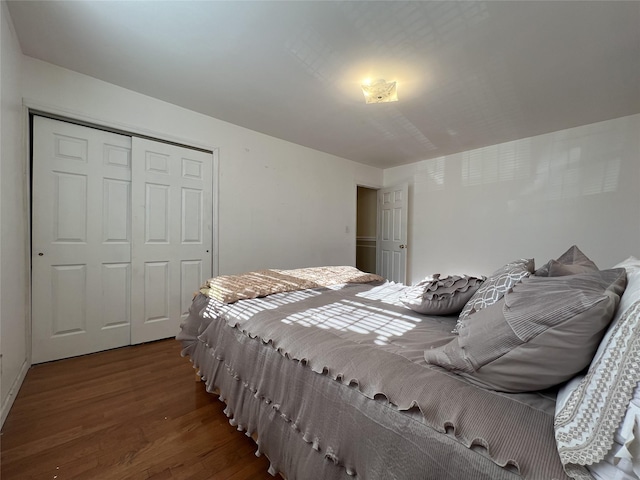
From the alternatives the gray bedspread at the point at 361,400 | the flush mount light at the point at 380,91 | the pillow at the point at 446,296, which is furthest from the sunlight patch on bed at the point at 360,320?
the flush mount light at the point at 380,91

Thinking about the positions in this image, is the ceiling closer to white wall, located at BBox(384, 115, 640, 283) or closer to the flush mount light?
the flush mount light

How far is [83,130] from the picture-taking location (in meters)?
2.45

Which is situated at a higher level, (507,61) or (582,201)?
(507,61)

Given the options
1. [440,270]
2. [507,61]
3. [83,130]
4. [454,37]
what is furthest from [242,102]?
[440,270]

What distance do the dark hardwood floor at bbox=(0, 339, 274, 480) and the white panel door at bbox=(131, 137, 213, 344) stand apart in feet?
2.44

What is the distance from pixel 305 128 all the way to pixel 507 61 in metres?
2.11

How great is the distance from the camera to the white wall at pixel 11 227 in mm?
1586

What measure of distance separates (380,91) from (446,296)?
1898mm

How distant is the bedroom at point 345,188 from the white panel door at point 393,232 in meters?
0.23

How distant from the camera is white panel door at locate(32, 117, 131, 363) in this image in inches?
89.4

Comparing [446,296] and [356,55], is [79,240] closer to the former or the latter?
[356,55]

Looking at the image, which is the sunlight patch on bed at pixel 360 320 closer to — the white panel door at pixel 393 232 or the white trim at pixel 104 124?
the white trim at pixel 104 124

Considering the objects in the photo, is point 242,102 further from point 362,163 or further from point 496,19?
point 362,163

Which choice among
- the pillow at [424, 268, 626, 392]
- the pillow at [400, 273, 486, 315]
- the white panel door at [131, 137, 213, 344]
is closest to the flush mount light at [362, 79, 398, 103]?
the pillow at [400, 273, 486, 315]
